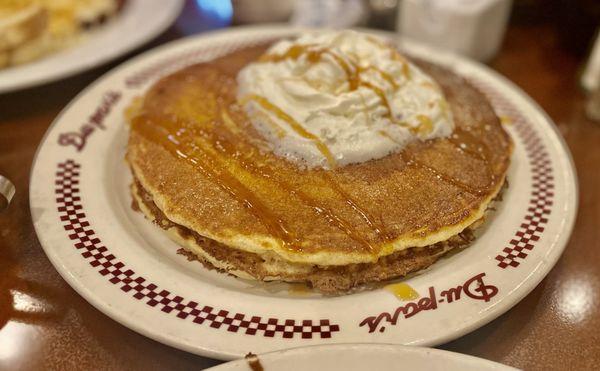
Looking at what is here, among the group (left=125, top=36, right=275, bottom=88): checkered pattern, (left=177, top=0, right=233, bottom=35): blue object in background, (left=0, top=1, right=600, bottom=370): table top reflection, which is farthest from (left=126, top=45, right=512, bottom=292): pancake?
(left=177, top=0, right=233, bottom=35): blue object in background

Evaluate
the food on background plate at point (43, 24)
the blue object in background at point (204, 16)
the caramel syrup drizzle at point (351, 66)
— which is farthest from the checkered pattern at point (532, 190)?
the food on background plate at point (43, 24)

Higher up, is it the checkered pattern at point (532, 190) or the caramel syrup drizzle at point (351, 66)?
the caramel syrup drizzle at point (351, 66)

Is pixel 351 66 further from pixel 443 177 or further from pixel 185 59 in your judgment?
pixel 185 59

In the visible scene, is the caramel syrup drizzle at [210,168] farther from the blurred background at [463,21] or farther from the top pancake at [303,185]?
the blurred background at [463,21]

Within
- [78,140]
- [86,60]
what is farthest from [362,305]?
[86,60]

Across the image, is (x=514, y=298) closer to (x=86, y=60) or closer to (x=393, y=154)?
(x=393, y=154)

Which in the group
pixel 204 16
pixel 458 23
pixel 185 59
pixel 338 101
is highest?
pixel 338 101

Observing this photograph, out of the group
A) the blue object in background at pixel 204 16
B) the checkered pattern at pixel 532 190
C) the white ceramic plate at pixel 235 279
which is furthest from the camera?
the blue object in background at pixel 204 16

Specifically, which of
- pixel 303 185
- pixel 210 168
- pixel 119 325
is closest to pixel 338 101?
pixel 303 185
